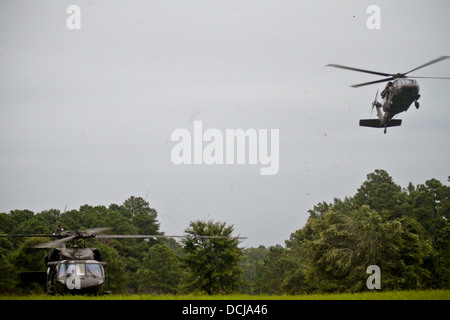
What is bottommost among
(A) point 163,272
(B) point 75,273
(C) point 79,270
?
(A) point 163,272

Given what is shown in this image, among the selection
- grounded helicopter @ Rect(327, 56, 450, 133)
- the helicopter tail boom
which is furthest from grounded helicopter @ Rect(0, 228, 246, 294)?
the helicopter tail boom

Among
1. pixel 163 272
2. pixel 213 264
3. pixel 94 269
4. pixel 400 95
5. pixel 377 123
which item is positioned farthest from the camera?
pixel 163 272

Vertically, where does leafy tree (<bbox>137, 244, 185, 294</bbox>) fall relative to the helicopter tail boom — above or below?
below

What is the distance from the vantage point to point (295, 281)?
72.8 m

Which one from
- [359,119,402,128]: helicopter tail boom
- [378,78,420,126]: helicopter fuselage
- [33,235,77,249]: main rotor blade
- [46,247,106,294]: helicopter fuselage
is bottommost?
[46,247,106,294]: helicopter fuselage

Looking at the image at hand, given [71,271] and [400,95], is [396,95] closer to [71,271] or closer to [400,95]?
[400,95]

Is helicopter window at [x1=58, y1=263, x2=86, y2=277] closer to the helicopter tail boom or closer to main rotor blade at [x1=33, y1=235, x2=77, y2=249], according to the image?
main rotor blade at [x1=33, y1=235, x2=77, y2=249]

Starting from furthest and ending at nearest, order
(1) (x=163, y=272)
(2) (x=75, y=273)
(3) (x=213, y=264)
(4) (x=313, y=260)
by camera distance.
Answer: (1) (x=163, y=272) < (4) (x=313, y=260) < (3) (x=213, y=264) < (2) (x=75, y=273)

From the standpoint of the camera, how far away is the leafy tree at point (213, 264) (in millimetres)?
40062

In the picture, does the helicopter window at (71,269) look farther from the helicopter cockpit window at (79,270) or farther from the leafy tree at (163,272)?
the leafy tree at (163,272)

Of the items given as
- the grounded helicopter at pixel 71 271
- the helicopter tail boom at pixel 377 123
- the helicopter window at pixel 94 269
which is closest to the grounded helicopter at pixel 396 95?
the helicopter tail boom at pixel 377 123

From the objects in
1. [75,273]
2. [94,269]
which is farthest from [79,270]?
[94,269]

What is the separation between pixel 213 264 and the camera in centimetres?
4059

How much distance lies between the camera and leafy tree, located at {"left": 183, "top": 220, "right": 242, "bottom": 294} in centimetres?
4006
